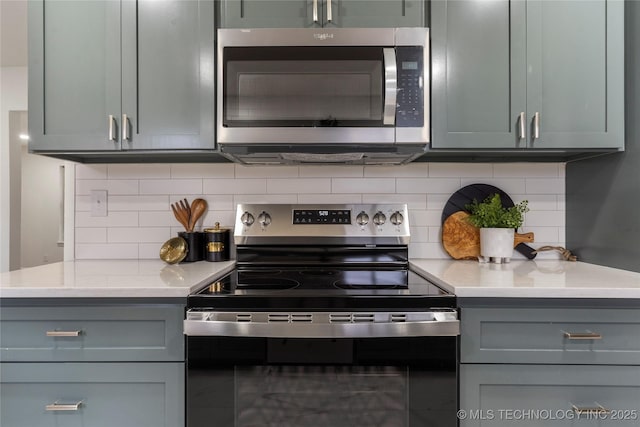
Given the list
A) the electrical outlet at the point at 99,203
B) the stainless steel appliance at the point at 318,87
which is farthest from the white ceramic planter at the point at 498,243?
the electrical outlet at the point at 99,203

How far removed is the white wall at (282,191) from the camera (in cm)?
180

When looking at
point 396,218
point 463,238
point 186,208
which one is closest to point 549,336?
point 463,238

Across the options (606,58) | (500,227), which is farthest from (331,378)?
(606,58)

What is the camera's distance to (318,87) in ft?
4.59

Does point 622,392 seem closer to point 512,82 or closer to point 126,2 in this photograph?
point 512,82

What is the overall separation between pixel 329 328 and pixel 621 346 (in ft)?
2.96

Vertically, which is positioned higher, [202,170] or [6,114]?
[6,114]

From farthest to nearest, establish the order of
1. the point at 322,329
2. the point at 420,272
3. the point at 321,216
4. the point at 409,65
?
the point at 321,216, the point at 420,272, the point at 409,65, the point at 322,329

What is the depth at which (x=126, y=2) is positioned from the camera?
57.2 inches

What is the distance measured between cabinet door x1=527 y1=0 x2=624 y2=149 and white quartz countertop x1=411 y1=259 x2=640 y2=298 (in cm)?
51

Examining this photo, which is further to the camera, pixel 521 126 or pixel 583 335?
pixel 521 126

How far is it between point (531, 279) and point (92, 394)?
1.48m

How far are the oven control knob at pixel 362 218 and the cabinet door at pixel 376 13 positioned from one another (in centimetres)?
78

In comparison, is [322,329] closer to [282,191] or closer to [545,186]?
[282,191]
